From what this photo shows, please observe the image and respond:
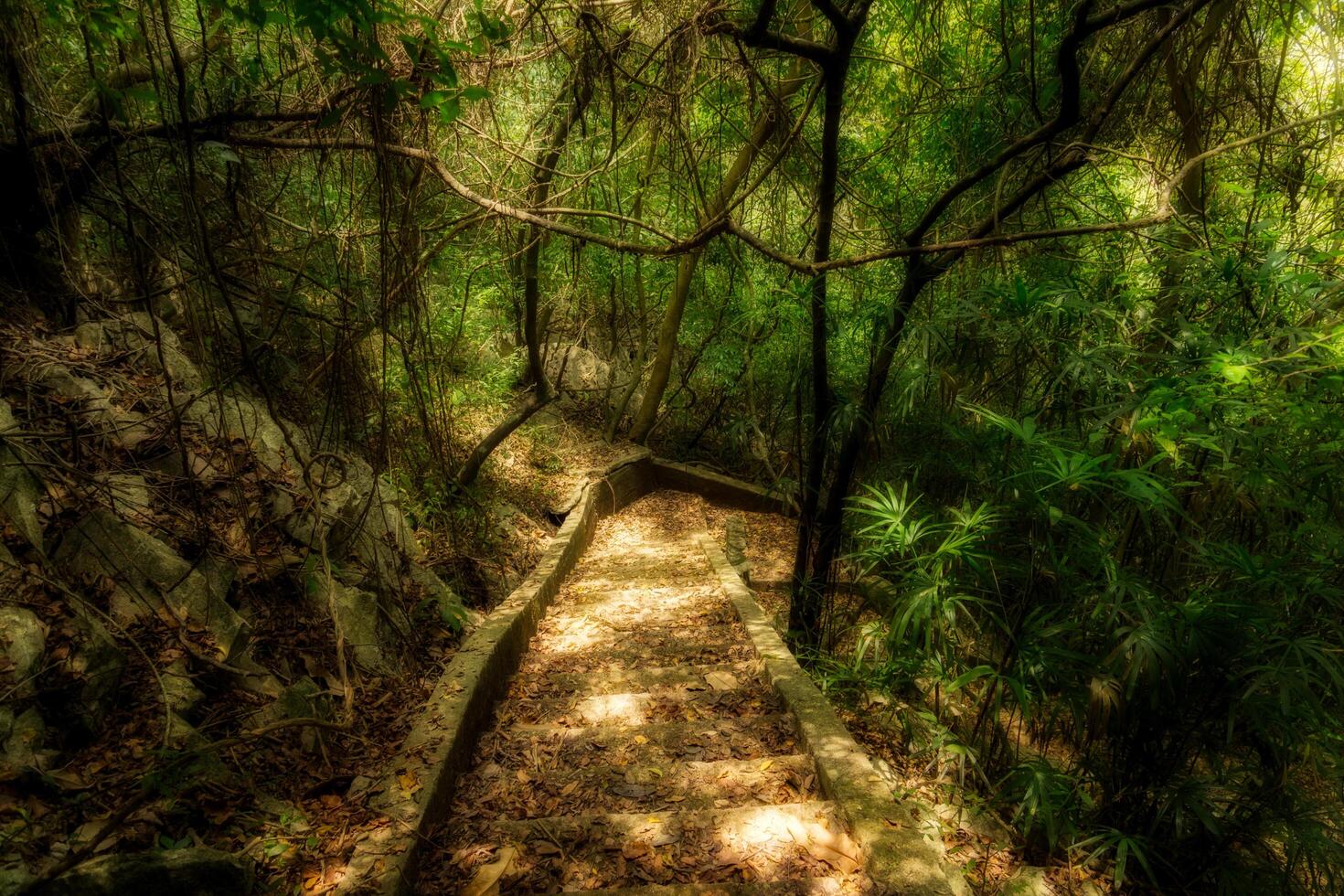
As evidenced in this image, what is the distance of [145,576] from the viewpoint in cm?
211

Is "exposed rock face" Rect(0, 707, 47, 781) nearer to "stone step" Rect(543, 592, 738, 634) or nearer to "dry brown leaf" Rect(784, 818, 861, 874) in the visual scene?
"dry brown leaf" Rect(784, 818, 861, 874)

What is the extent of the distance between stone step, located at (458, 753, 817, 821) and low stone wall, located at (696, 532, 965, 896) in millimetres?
131

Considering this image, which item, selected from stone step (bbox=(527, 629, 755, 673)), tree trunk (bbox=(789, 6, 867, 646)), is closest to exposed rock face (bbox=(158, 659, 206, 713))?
stone step (bbox=(527, 629, 755, 673))

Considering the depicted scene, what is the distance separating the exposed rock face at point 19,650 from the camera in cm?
160

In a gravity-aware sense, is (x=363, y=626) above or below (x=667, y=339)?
below

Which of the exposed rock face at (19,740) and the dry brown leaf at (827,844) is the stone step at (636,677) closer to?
the dry brown leaf at (827,844)

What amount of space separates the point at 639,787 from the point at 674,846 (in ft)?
1.36

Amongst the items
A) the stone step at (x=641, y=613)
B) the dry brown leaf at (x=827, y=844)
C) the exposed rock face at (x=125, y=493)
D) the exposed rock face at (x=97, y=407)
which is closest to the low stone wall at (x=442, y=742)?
the stone step at (x=641, y=613)

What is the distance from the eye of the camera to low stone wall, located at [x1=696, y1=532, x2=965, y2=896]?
5.72 ft

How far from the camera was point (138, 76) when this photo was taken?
2.72 m

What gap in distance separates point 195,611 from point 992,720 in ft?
10.7

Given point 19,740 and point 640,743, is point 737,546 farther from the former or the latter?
point 19,740

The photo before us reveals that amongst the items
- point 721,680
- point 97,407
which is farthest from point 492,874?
point 97,407

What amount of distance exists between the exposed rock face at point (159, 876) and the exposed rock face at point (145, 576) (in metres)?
0.86
